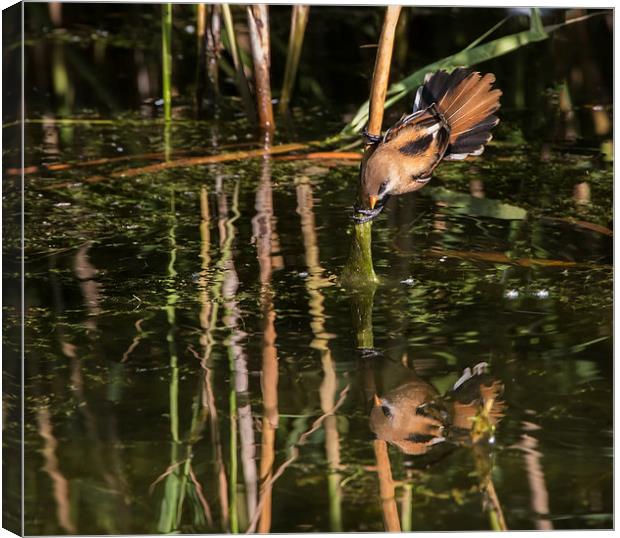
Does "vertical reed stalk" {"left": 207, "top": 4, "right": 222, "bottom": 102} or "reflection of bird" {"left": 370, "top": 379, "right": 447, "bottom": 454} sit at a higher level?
"vertical reed stalk" {"left": 207, "top": 4, "right": 222, "bottom": 102}

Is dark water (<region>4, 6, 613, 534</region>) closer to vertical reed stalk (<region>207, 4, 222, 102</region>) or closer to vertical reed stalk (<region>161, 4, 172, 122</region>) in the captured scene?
vertical reed stalk (<region>161, 4, 172, 122</region>)

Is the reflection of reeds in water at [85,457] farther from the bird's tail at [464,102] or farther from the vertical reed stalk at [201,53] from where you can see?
the vertical reed stalk at [201,53]

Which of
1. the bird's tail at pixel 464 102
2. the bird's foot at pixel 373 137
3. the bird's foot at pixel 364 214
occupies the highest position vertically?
the bird's tail at pixel 464 102

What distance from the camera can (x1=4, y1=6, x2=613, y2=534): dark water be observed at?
4.23 feet

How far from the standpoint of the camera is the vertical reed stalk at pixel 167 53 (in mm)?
2678

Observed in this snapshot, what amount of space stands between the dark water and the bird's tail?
0.85 feet

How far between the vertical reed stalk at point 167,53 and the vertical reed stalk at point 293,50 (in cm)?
27

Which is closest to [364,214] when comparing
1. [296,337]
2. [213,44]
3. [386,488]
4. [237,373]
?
[296,337]

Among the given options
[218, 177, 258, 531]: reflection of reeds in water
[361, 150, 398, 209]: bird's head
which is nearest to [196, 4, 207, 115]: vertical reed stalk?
[218, 177, 258, 531]: reflection of reeds in water

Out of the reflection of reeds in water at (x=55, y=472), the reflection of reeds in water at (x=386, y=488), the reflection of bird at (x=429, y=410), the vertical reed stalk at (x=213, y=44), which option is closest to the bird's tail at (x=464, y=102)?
the reflection of bird at (x=429, y=410)

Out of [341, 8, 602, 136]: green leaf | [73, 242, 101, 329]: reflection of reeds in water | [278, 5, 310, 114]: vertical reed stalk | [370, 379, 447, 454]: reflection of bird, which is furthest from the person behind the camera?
[278, 5, 310, 114]: vertical reed stalk

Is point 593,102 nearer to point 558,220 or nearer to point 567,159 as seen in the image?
point 567,159

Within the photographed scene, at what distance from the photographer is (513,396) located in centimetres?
154

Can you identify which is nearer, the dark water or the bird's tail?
the dark water
